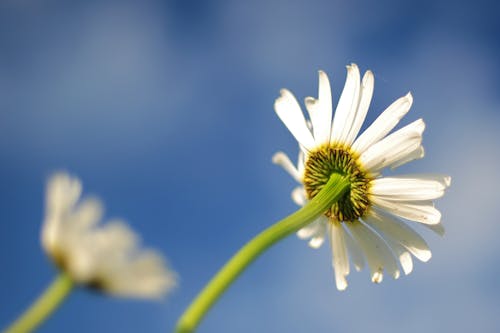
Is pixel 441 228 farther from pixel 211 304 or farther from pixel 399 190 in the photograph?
pixel 211 304

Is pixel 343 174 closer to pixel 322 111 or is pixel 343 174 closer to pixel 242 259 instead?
pixel 322 111

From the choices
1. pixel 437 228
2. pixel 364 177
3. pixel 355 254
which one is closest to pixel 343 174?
pixel 364 177

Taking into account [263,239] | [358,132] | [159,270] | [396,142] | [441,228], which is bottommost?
[159,270]

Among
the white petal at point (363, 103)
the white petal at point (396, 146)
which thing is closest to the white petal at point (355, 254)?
the white petal at point (396, 146)

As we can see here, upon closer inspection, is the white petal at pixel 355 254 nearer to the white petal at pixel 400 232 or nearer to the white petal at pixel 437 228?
the white petal at pixel 400 232

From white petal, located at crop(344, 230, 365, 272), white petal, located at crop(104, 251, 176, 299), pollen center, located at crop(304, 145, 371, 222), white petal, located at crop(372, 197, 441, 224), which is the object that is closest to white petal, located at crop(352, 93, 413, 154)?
pollen center, located at crop(304, 145, 371, 222)

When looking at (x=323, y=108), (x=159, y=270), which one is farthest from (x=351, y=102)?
(x=159, y=270)
